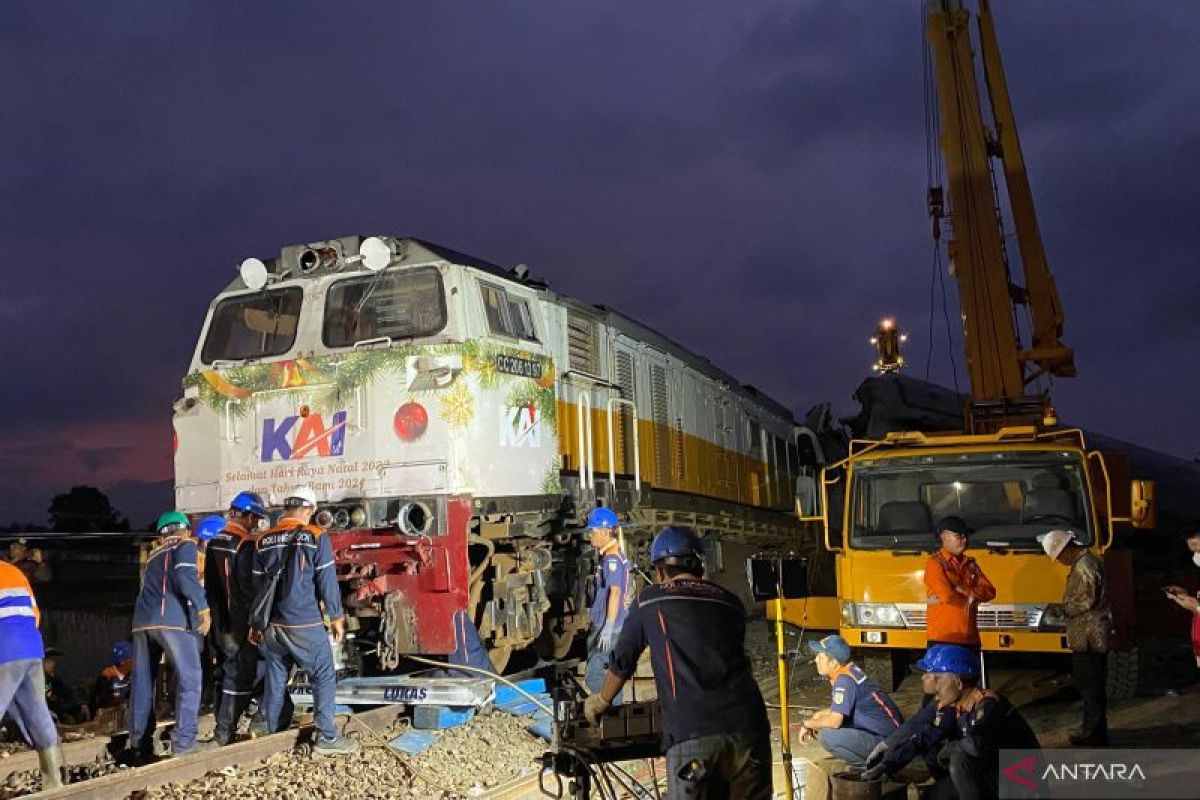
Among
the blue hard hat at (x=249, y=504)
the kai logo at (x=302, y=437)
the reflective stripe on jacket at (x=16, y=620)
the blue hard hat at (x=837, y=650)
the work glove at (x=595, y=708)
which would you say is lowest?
the blue hard hat at (x=837, y=650)

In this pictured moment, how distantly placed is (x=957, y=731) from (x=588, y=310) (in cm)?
610

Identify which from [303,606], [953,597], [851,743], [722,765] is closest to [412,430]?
[303,606]

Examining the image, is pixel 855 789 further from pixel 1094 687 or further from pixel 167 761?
pixel 167 761

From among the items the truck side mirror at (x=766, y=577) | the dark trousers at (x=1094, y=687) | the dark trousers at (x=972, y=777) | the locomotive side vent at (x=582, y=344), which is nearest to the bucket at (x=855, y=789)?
the dark trousers at (x=972, y=777)

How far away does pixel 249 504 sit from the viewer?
7461 mm

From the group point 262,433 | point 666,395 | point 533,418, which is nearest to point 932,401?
point 666,395

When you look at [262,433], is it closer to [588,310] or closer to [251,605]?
[251,605]

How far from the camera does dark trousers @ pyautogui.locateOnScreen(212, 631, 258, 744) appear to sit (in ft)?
22.3

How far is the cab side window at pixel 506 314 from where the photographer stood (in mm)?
8047

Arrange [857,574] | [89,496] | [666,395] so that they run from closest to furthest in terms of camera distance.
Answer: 1. [857,574]
2. [666,395]
3. [89,496]

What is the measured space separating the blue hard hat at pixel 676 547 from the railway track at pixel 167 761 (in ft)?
11.3

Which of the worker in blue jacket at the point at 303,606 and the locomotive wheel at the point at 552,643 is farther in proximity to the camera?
the locomotive wheel at the point at 552,643

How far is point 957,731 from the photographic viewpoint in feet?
14.8

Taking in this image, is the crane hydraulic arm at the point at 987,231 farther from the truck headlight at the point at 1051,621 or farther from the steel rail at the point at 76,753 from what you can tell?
Result: the steel rail at the point at 76,753
